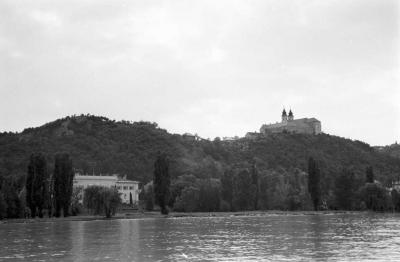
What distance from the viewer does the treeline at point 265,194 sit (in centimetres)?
10400

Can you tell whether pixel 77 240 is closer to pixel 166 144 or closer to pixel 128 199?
pixel 128 199

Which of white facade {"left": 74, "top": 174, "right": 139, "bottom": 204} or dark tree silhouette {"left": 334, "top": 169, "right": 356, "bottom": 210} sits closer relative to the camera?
dark tree silhouette {"left": 334, "top": 169, "right": 356, "bottom": 210}

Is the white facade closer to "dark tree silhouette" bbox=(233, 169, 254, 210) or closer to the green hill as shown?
the green hill

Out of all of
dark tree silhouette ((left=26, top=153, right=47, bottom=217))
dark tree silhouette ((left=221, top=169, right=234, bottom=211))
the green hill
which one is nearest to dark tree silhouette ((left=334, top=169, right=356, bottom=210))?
the green hill

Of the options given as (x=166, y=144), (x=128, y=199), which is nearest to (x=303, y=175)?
(x=128, y=199)

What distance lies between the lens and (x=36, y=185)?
266 ft

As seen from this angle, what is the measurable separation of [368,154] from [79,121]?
94979mm

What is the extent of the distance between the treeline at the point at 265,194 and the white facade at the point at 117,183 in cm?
2415

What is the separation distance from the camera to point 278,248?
33.6 metres

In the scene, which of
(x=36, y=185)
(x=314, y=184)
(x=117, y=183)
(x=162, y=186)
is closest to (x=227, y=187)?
(x=162, y=186)

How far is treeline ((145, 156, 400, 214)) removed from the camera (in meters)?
104

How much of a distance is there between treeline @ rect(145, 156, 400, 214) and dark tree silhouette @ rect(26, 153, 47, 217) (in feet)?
63.8

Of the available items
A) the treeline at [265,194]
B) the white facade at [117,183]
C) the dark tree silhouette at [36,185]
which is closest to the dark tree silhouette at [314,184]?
the treeline at [265,194]

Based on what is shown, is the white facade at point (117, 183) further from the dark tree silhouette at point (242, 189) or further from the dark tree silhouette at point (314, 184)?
the dark tree silhouette at point (314, 184)
